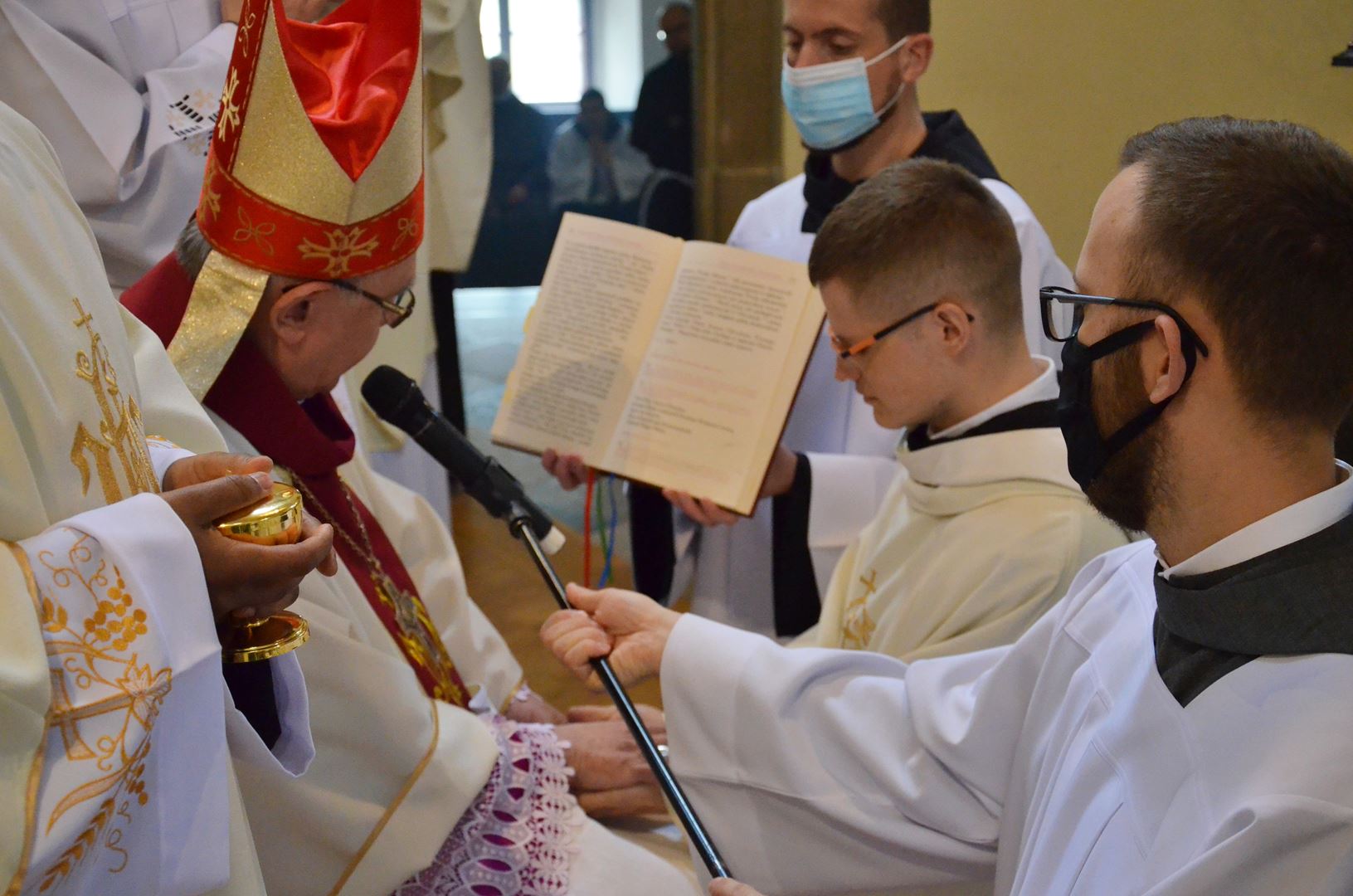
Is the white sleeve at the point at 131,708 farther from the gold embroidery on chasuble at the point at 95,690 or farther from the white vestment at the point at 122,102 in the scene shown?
the white vestment at the point at 122,102

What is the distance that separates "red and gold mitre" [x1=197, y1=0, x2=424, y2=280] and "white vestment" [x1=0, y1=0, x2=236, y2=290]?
38.0 inches

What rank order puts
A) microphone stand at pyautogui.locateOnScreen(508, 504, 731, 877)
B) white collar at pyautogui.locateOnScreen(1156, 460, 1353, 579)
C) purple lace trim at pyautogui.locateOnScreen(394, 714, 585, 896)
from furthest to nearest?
purple lace trim at pyautogui.locateOnScreen(394, 714, 585, 896), microphone stand at pyautogui.locateOnScreen(508, 504, 731, 877), white collar at pyautogui.locateOnScreen(1156, 460, 1353, 579)

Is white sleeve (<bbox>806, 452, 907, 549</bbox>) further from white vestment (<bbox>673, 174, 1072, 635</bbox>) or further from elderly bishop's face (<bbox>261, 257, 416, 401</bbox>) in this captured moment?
elderly bishop's face (<bbox>261, 257, 416, 401</bbox>)

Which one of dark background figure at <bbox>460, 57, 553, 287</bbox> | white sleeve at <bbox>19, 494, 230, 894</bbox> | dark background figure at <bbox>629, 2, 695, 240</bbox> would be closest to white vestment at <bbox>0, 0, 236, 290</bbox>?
white sleeve at <bbox>19, 494, 230, 894</bbox>

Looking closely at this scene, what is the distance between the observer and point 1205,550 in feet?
4.68

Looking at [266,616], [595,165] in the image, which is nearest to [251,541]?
[266,616]

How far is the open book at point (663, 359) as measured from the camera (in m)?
2.76

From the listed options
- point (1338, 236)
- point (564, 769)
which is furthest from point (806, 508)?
point (1338, 236)

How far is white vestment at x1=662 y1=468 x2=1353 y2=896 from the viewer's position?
1.25m

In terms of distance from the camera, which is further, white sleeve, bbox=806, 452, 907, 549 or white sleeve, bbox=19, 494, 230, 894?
white sleeve, bbox=806, 452, 907, 549

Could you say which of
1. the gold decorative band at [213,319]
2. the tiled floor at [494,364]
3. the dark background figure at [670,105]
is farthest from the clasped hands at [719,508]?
the dark background figure at [670,105]

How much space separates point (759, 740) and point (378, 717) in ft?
2.00

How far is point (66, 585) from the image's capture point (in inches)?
44.3

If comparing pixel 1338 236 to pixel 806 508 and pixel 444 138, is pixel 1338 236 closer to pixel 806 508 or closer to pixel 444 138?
pixel 806 508
